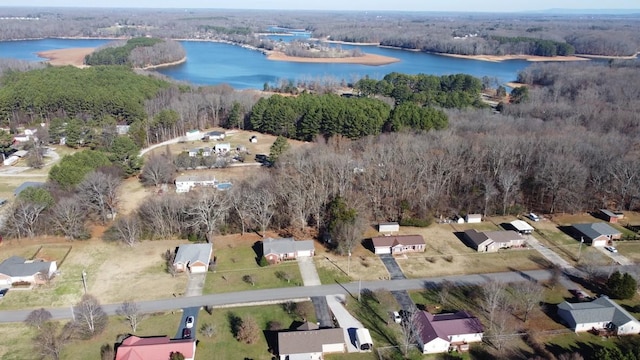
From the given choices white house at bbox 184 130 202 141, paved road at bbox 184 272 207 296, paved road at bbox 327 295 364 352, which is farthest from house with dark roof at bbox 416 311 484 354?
white house at bbox 184 130 202 141

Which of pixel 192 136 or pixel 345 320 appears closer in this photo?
pixel 345 320

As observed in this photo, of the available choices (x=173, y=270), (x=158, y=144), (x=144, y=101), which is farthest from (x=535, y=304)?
(x=144, y=101)

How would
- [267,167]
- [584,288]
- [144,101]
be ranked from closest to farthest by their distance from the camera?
[584,288] → [267,167] → [144,101]

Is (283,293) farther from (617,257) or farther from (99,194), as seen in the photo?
(617,257)

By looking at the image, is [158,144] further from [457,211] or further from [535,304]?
[535,304]

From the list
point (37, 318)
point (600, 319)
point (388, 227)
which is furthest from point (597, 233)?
point (37, 318)

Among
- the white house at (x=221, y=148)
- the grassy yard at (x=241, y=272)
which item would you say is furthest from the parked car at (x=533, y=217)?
the white house at (x=221, y=148)

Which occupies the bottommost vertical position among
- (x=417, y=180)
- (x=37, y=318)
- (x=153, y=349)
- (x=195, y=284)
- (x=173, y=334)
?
(x=173, y=334)
